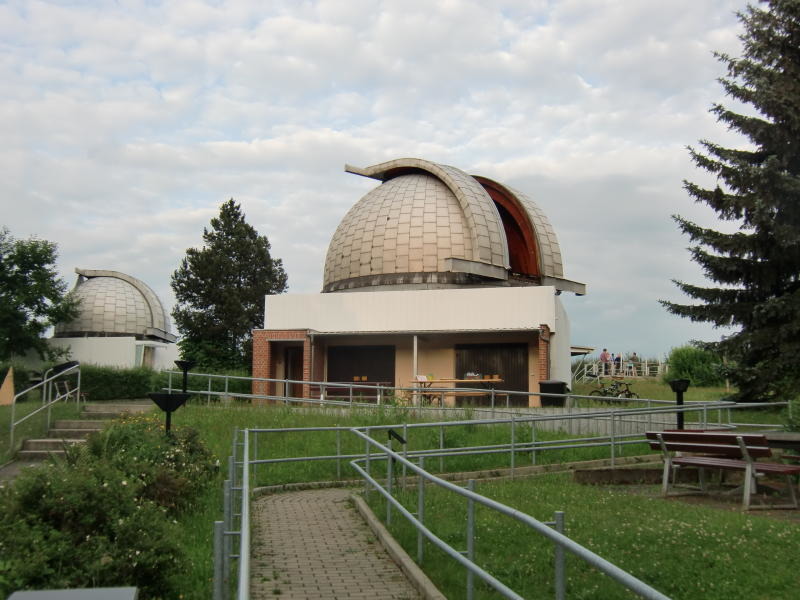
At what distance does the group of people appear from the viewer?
133 feet

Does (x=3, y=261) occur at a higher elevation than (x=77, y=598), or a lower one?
higher

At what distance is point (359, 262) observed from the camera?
30.0 metres

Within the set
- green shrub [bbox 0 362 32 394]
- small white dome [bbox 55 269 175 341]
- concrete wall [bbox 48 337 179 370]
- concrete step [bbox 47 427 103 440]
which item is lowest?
concrete step [bbox 47 427 103 440]

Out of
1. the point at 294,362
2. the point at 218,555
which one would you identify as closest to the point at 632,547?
the point at 218,555

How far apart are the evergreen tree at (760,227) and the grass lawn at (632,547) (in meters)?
9.95

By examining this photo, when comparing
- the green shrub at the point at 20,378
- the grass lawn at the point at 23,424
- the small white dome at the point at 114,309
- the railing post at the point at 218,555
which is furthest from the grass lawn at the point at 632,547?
the small white dome at the point at 114,309

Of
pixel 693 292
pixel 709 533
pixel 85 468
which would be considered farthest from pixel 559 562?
pixel 693 292

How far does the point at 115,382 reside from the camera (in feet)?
87.7

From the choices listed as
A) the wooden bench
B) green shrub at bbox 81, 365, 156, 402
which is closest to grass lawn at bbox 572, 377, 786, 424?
the wooden bench

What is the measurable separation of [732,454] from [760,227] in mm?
10489

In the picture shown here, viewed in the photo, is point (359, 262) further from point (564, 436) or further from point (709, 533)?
point (709, 533)

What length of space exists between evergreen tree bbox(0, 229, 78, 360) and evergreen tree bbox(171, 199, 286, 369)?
6.04 meters

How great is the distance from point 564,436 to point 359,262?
15.5 m

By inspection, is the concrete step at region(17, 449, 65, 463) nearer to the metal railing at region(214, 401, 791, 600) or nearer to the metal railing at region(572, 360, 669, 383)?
the metal railing at region(214, 401, 791, 600)
